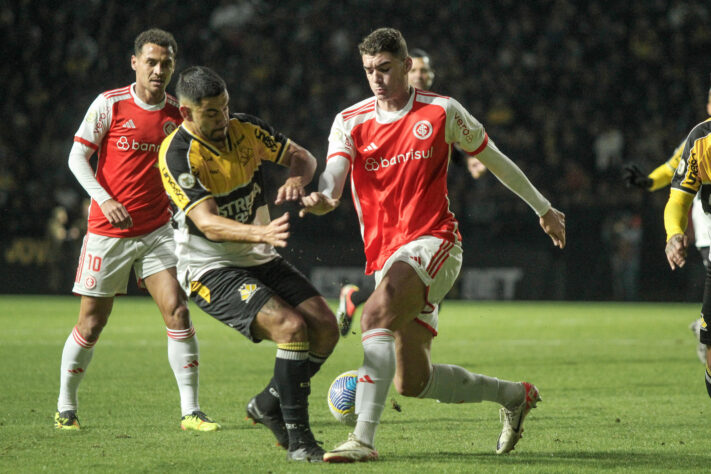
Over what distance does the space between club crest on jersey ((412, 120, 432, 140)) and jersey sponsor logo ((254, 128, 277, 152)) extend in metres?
0.73

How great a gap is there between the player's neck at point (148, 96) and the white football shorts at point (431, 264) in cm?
200

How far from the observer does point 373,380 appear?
4918mm

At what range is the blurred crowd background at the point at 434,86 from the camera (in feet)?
66.0

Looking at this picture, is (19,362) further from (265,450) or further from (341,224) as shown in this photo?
(341,224)

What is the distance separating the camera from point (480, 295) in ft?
63.0

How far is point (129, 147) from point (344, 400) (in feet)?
6.87

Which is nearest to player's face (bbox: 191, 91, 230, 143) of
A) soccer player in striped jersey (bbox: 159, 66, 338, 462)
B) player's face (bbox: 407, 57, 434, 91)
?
soccer player in striped jersey (bbox: 159, 66, 338, 462)

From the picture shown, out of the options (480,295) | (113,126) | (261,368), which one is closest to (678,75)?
(480,295)

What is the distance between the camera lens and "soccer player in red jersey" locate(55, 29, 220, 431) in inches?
248

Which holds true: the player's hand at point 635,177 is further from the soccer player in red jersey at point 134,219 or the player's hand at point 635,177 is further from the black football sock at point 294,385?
the black football sock at point 294,385

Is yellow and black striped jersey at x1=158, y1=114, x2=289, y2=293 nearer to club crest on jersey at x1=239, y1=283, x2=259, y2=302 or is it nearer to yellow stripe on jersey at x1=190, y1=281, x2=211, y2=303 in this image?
yellow stripe on jersey at x1=190, y1=281, x2=211, y2=303

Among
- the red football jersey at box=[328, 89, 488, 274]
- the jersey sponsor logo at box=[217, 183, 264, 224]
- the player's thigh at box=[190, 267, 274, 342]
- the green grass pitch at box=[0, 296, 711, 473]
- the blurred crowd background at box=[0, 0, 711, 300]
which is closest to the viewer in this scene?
the player's thigh at box=[190, 267, 274, 342]

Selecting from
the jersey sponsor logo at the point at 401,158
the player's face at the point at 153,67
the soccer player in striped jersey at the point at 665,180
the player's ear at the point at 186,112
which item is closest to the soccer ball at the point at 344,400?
the jersey sponsor logo at the point at 401,158

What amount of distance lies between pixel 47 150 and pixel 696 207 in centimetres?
1608
